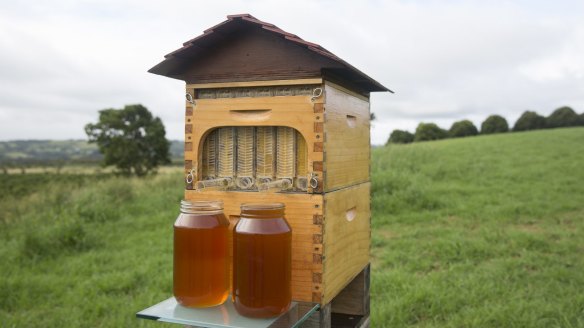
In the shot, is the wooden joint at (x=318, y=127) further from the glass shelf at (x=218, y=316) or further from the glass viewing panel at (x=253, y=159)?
the glass shelf at (x=218, y=316)

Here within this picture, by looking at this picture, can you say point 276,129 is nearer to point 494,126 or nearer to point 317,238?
point 317,238

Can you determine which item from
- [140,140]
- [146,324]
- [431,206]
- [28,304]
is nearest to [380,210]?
[431,206]

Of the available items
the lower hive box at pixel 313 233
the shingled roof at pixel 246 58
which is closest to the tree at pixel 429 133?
the lower hive box at pixel 313 233

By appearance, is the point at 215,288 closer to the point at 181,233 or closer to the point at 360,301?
the point at 181,233

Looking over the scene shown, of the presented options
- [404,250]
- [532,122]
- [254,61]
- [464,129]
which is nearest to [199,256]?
[254,61]

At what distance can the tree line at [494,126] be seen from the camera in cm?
3478

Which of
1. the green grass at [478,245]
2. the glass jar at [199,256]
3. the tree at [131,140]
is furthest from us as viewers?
the tree at [131,140]

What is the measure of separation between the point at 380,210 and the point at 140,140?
28.7 meters

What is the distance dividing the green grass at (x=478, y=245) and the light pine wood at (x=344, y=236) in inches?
90.7

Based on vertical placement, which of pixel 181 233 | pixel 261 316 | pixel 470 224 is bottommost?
pixel 470 224

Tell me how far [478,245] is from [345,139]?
18.8 ft

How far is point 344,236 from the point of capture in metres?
2.40

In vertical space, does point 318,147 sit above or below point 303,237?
above

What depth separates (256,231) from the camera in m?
1.84
